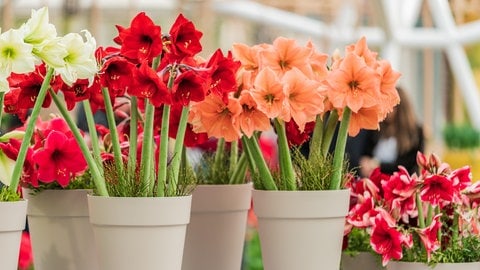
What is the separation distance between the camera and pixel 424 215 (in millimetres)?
2047

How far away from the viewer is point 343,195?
1951mm

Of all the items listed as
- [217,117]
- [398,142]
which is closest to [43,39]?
[217,117]

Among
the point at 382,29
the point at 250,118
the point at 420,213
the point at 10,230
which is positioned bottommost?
the point at 10,230

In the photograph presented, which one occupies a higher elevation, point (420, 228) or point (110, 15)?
point (110, 15)

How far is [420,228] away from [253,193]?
13.1 inches

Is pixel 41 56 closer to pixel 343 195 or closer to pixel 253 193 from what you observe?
pixel 253 193

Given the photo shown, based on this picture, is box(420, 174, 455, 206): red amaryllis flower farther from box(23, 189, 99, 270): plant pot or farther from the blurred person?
the blurred person

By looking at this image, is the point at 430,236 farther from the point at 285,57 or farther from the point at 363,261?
the point at 285,57

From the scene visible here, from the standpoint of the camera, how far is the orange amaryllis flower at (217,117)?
1916 mm

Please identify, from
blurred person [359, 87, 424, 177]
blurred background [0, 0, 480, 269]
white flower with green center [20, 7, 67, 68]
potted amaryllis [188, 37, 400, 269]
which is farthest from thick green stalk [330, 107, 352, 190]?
blurred background [0, 0, 480, 269]

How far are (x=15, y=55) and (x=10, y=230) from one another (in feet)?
0.96

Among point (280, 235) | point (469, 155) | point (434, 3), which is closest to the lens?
point (280, 235)

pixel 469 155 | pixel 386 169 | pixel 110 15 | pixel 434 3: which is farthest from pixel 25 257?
pixel 434 3

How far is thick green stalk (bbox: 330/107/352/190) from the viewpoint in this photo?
6.46 feet
